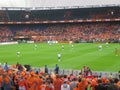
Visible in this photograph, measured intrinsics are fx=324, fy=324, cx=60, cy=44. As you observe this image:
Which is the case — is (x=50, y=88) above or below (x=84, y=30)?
below

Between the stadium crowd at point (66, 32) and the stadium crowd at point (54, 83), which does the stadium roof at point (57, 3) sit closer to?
the stadium crowd at point (66, 32)

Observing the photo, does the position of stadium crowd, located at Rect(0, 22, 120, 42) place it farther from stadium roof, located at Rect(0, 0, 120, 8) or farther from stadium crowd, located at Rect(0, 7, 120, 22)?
stadium roof, located at Rect(0, 0, 120, 8)

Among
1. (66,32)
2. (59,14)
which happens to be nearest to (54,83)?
(66,32)

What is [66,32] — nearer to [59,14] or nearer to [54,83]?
[59,14]

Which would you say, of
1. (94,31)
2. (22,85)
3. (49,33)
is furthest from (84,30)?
(22,85)

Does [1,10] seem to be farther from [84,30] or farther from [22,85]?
[22,85]

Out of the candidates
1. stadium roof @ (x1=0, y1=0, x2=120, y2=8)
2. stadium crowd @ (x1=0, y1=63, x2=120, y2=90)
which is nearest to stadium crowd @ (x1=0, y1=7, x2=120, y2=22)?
stadium roof @ (x1=0, y1=0, x2=120, y2=8)

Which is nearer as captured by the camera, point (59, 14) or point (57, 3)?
point (59, 14)

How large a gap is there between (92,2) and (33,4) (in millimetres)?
16921

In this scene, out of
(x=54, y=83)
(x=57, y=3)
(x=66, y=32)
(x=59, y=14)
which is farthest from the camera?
(x=57, y=3)

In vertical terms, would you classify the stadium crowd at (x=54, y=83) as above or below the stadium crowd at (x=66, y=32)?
below

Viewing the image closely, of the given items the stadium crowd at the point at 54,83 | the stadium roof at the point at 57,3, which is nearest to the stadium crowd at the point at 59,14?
the stadium roof at the point at 57,3

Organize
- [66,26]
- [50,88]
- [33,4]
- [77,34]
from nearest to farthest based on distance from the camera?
[50,88] → [77,34] → [66,26] → [33,4]

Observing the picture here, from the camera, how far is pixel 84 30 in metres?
78.0
